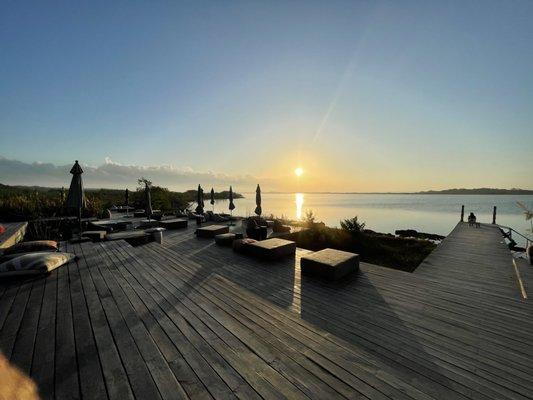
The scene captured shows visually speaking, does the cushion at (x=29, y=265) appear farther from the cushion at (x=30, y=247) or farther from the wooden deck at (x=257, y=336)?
the cushion at (x=30, y=247)

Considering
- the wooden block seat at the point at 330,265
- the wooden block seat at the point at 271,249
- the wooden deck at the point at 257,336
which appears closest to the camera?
the wooden deck at the point at 257,336

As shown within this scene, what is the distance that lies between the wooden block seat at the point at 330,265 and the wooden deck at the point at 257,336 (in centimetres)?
34

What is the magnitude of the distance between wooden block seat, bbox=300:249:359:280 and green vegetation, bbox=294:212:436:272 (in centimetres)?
692

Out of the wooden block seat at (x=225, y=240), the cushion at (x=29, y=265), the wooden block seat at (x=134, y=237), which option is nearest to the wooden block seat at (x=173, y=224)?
the wooden block seat at (x=134, y=237)

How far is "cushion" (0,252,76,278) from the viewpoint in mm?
4750

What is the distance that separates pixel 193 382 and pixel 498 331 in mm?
4752

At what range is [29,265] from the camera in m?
4.90

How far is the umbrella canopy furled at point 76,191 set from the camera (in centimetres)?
822

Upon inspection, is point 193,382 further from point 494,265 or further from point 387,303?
point 494,265

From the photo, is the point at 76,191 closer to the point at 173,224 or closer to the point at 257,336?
the point at 173,224

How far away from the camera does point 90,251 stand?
7156 mm

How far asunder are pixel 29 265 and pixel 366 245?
50.0 feet

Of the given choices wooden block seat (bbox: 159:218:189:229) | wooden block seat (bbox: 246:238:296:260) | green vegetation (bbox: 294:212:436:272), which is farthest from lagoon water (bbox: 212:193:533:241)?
wooden block seat (bbox: 159:218:189:229)

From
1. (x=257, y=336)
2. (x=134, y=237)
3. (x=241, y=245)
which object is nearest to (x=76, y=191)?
(x=134, y=237)
